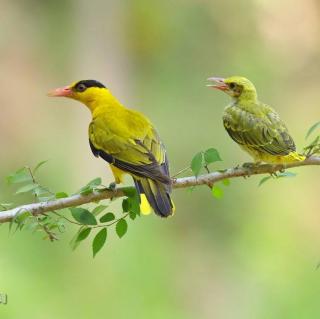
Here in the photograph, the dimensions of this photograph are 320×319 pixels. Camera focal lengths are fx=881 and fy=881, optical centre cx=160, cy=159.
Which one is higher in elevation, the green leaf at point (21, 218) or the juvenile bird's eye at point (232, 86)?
the juvenile bird's eye at point (232, 86)

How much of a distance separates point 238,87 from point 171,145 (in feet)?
24.6

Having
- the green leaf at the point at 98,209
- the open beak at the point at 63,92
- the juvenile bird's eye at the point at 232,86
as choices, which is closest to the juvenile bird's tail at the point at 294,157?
the juvenile bird's eye at the point at 232,86

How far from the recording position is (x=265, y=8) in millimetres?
11898

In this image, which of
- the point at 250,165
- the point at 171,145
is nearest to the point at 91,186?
the point at 250,165

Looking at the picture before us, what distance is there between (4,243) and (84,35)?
3.91 meters

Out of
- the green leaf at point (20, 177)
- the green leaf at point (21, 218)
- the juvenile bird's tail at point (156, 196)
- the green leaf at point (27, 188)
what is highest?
the green leaf at point (20, 177)

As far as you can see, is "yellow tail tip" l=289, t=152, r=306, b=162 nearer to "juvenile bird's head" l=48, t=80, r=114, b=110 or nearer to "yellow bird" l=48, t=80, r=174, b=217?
"yellow bird" l=48, t=80, r=174, b=217

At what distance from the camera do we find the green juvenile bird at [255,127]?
3.36 m

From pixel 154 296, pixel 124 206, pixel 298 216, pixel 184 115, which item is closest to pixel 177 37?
pixel 184 115

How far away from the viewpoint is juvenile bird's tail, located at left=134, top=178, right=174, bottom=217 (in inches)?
124

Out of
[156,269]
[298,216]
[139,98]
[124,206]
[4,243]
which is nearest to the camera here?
[124,206]

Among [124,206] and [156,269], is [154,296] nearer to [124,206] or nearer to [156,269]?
[156,269]

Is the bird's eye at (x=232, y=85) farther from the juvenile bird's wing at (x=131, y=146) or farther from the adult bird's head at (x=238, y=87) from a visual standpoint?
the juvenile bird's wing at (x=131, y=146)

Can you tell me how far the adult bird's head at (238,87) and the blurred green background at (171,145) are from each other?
10.4 feet
